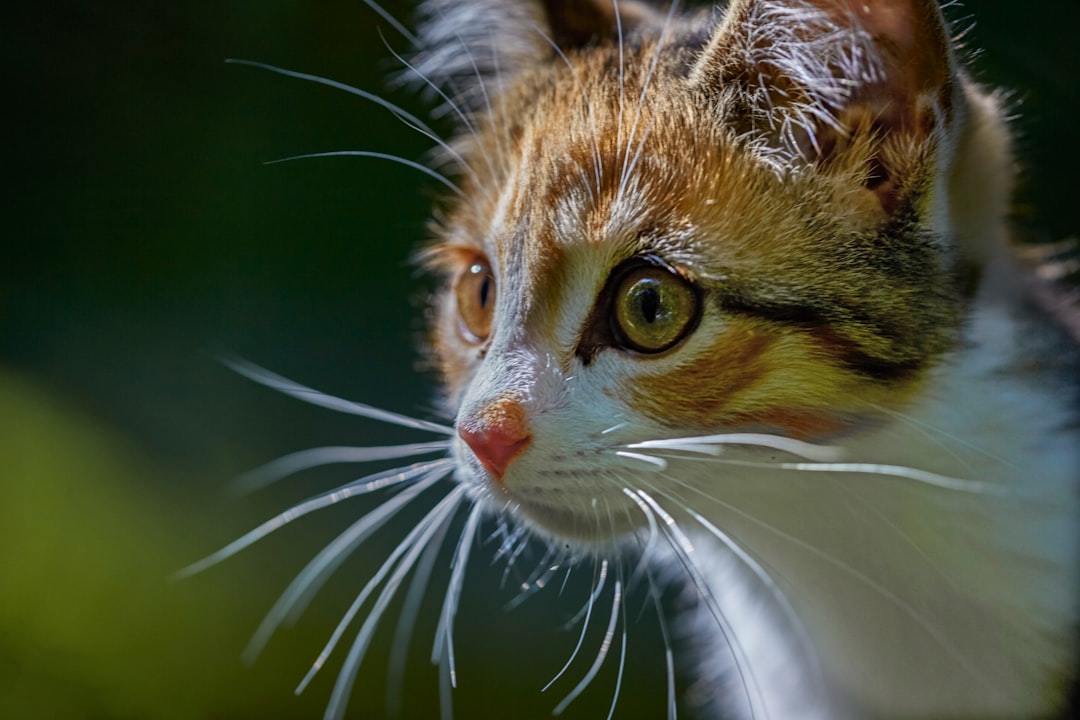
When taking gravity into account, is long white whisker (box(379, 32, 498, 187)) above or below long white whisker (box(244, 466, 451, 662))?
above

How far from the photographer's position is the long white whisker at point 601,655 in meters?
0.74

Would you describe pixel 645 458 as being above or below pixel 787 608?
above

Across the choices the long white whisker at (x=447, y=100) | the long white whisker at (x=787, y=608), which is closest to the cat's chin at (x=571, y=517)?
the long white whisker at (x=787, y=608)

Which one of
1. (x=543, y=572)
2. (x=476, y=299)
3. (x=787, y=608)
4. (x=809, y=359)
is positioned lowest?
(x=787, y=608)

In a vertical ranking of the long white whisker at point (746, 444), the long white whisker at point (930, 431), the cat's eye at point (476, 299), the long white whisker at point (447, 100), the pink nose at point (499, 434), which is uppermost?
the long white whisker at point (447, 100)

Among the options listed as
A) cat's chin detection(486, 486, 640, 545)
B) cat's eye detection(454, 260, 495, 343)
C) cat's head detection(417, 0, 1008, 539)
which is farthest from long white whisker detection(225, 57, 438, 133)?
cat's chin detection(486, 486, 640, 545)

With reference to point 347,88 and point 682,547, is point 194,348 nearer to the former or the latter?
point 347,88

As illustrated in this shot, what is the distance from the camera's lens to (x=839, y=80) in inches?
23.3

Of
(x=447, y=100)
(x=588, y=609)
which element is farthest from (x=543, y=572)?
(x=447, y=100)

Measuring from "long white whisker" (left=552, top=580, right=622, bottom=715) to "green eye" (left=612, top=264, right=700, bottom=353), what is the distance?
0.79 ft

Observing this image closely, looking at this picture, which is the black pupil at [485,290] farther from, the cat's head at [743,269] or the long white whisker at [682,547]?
the long white whisker at [682,547]

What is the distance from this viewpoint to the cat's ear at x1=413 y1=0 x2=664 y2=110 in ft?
2.98

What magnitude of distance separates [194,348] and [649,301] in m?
0.66

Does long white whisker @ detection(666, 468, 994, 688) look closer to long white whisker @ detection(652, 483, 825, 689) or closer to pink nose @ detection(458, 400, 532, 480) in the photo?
long white whisker @ detection(652, 483, 825, 689)
